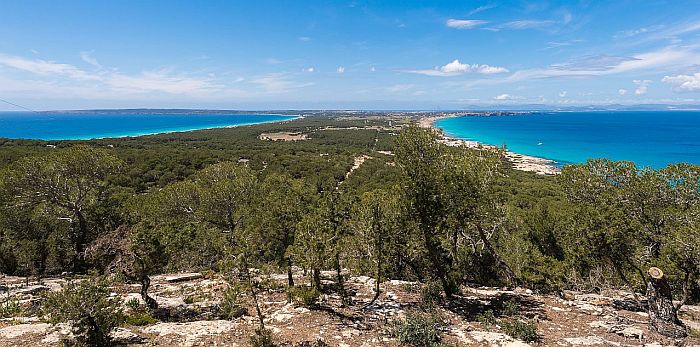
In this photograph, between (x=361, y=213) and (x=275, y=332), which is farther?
(x=361, y=213)

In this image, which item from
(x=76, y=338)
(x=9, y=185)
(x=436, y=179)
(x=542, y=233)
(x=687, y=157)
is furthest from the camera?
(x=687, y=157)

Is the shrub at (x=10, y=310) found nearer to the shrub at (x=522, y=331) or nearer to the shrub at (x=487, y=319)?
the shrub at (x=487, y=319)

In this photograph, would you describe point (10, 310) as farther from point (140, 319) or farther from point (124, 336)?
point (124, 336)

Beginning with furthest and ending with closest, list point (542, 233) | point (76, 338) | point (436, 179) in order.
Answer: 1. point (542, 233)
2. point (436, 179)
3. point (76, 338)

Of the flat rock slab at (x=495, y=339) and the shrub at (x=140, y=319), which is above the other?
the shrub at (x=140, y=319)

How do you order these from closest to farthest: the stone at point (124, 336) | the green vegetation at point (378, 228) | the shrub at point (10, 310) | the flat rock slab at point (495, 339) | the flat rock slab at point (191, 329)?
the stone at point (124, 336) < the flat rock slab at point (191, 329) < the flat rock slab at point (495, 339) < the shrub at point (10, 310) < the green vegetation at point (378, 228)

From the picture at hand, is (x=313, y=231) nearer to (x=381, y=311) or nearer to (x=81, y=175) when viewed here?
(x=381, y=311)

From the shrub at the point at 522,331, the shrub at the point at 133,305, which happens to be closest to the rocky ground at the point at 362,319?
the shrub at the point at 522,331

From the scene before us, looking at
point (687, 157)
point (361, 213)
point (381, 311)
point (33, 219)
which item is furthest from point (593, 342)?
point (687, 157)
